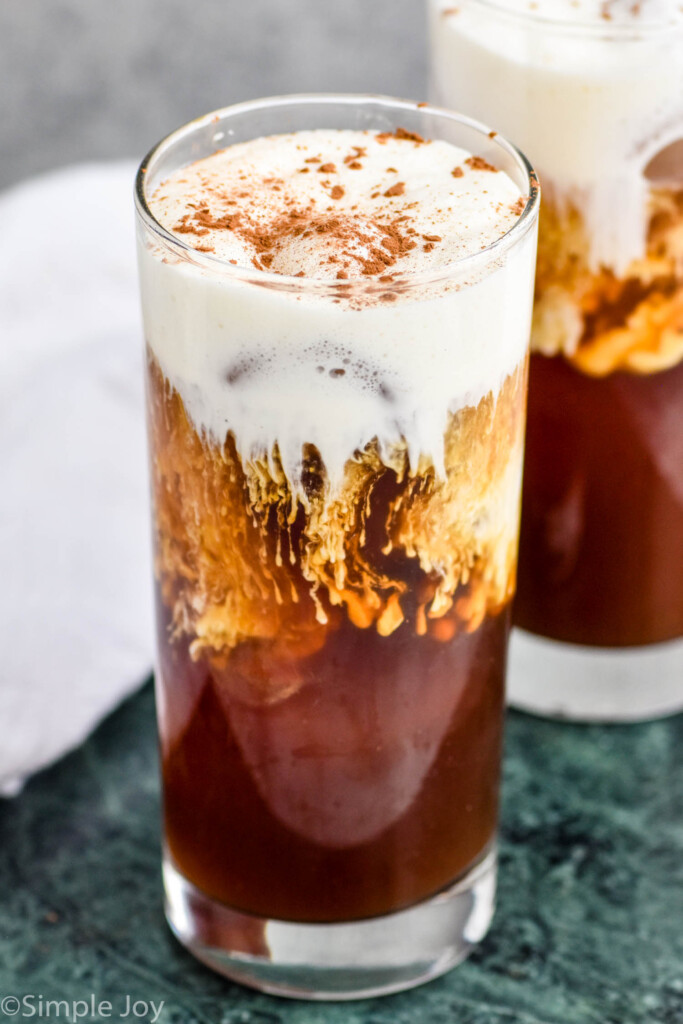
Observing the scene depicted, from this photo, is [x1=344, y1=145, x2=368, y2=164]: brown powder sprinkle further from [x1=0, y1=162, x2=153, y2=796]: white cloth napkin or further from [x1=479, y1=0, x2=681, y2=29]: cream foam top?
[x1=0, y1=162, x2=153, y2=796]: white cloth napkin

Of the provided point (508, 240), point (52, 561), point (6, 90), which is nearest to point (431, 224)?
point (508, 240)

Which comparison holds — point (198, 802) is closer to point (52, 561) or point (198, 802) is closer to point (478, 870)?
point (478, 870)

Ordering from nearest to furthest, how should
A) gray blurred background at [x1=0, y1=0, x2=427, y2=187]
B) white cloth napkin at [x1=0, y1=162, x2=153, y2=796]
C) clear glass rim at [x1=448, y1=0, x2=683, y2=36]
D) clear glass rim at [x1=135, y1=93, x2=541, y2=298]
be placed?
1. clear glass rim at [x1=135, y1=93, x2=541, y2=298]
2. clear glass rim at [x1=448, y1=0, x2=683, y2=36]
3. white cloth napkin at [x1=0, y1=162, x2=153, y2=796]
4. gray blurred background at [x1=0, y1=0, x2=427, y2=187]

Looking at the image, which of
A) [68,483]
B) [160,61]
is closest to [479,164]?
[68,483]

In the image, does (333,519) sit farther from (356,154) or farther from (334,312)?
(356,154)

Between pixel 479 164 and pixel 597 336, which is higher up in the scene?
pixel 479 164

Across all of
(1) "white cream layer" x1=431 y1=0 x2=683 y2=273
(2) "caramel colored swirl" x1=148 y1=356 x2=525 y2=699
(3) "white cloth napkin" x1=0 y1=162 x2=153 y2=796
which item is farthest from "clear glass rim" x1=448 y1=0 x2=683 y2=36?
(3) "white cloth napkin" x1=0 y1=162 x2=153 y2=796
